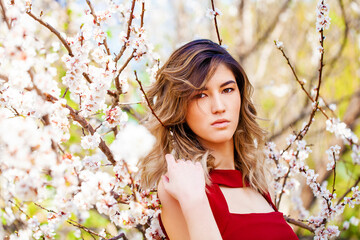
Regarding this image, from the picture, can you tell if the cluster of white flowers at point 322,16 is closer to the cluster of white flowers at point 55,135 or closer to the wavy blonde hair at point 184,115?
the wavy blonde hair at point 184,115

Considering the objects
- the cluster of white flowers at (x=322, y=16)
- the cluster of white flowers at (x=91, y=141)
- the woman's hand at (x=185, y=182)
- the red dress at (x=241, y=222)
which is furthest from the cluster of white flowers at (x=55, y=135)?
the cluster of white flowers at (x=322, y=16)

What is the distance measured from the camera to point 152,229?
5.65 feet

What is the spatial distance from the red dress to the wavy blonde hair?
0.08 m

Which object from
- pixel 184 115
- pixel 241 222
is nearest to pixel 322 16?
pixel 184 115

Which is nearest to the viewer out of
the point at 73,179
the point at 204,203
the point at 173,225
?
the point at 73,179

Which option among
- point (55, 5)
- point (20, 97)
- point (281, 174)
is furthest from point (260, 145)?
point (55, 5)

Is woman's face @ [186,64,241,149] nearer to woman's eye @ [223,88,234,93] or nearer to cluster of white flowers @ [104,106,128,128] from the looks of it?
woman's eye @ [223,88,234,93]

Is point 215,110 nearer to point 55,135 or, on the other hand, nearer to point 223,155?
point 223,155

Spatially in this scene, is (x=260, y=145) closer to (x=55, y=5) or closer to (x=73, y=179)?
(x=73, y=179)

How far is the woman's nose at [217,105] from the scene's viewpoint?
1.69 metres

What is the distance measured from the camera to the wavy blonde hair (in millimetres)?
1771

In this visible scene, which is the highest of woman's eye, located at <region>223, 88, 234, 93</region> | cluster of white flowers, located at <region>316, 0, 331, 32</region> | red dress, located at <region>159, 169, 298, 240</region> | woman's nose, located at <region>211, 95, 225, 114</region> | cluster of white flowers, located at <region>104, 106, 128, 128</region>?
cluster of white flowers, located at <region>316, 0, 331, 32</region>

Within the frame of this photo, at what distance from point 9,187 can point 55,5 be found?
9.52 feet

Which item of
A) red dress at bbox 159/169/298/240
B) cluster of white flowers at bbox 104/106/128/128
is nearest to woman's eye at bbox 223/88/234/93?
red dress at bbox 159/169/298/240
